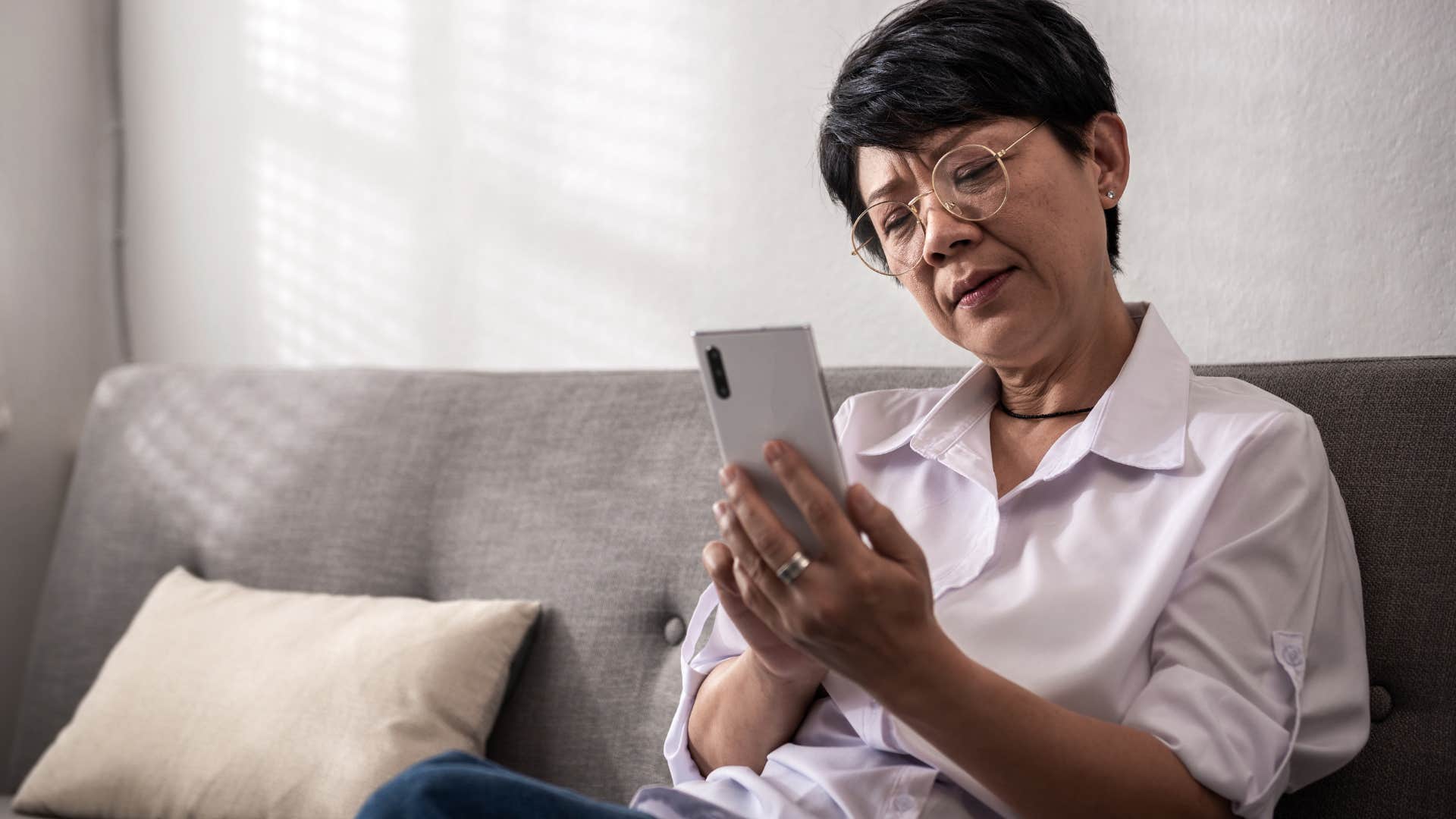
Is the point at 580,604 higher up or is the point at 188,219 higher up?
the point at 188,219

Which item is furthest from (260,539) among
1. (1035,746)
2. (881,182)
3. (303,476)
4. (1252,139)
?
(1252,139)

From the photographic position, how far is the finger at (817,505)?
2.46 ft

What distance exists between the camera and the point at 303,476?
1.67m

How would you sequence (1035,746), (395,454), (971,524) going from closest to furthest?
(1035,746), (971,524), (395,454)

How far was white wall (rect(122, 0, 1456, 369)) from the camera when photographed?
126 cm

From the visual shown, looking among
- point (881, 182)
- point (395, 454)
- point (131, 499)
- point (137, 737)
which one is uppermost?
point (881, 182)

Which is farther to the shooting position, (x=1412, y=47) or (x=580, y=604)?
(x=580, y=604)

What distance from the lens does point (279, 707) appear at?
54.8 inches

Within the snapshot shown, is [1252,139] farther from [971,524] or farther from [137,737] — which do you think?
[137,737]

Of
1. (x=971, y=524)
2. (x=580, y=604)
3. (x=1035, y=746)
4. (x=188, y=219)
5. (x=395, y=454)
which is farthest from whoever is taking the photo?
(x=188, y=219)

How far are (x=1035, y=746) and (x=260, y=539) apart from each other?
1203mm

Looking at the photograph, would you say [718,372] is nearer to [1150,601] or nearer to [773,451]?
[773,451]

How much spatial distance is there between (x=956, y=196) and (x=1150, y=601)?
1.20ft

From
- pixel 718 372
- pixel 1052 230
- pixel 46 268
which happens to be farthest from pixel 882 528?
pixel 46 268
